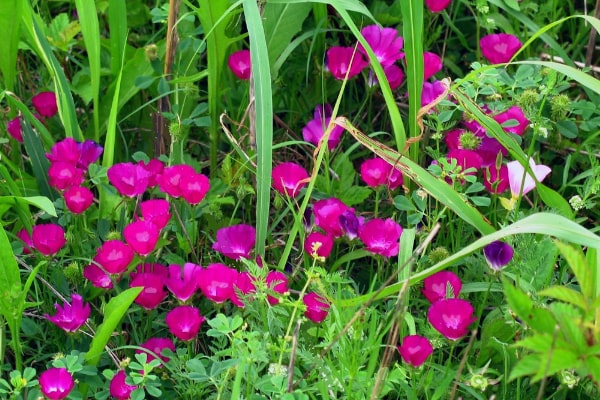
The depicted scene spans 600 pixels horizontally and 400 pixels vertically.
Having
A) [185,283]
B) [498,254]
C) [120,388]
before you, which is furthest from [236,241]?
[498,254]

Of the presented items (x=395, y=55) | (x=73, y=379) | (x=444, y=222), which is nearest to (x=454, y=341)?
(x=444, y=222)

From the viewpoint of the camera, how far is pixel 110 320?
1.49 meters

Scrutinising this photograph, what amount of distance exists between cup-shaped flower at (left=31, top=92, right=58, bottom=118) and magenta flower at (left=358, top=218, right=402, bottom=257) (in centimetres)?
81

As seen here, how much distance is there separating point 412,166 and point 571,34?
3.33ft

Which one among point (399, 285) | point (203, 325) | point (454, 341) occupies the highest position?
point (399, 285)

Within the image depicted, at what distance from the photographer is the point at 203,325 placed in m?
1.78

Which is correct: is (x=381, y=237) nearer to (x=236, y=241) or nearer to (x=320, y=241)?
(x=320, y=241)

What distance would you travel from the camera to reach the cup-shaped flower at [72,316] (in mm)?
1581

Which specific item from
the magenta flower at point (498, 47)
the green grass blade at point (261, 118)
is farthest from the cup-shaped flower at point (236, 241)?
the magenta flower at point (498, 47)

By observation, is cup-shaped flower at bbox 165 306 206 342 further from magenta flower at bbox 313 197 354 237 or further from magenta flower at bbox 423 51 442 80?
magenta flower at bbox 423 51 442 80

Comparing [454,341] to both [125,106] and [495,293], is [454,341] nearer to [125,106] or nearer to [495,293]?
[495,293]

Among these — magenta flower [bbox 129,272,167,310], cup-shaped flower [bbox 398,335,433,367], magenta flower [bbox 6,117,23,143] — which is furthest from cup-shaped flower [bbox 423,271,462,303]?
magenta flower [bbox 6,117,23,143]

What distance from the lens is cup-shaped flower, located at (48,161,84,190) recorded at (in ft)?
5.77

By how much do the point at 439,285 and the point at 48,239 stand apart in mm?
704
